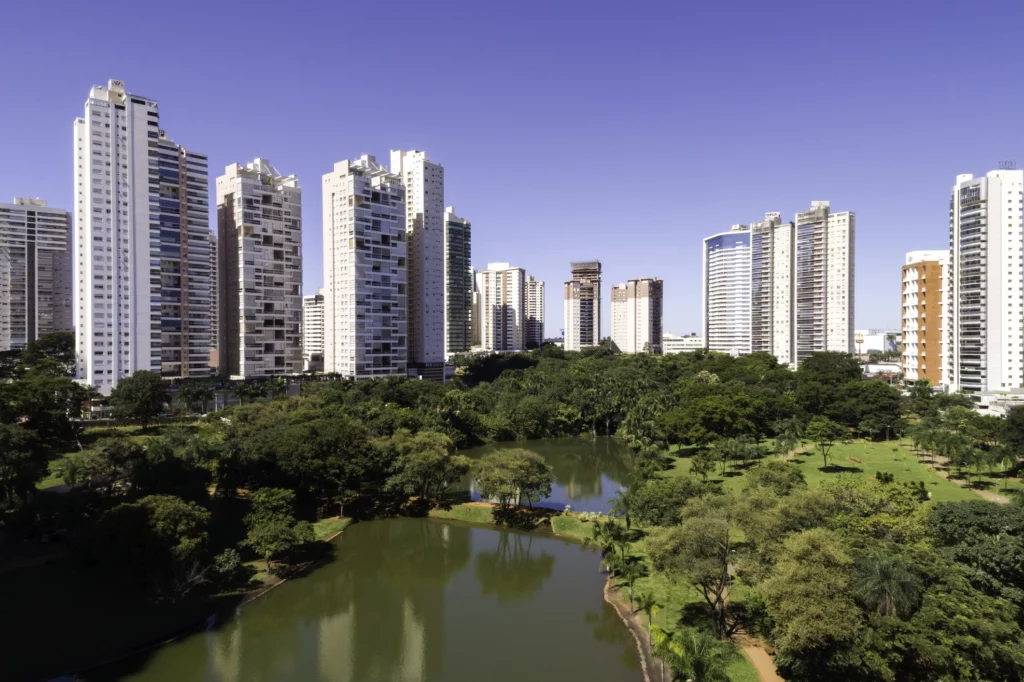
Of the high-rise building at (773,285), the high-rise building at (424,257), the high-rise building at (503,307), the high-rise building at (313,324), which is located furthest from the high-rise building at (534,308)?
the high-rise building at (424,257)

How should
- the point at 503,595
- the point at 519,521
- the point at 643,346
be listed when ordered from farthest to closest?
1. the point at 643,346
2. the point at 519,521
3. the point at 503,595

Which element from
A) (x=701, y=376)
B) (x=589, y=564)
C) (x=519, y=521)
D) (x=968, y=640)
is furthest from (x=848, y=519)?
(x=701, y=376)

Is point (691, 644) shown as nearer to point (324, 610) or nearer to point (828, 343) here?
point (324, 610)

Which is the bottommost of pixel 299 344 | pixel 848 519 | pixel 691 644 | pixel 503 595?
pixel 503 595

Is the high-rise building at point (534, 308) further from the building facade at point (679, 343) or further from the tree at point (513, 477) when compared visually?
the tree at point (513, 477)

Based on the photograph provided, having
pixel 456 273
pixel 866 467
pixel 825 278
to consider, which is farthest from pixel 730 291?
pixel 866 467

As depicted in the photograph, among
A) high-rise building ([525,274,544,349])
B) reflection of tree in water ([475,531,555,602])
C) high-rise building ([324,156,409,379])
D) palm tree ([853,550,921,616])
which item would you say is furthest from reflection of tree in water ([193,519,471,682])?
high-rise building ([525,274,544,349])
